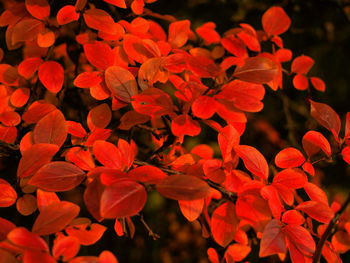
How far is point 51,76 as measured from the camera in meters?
0.69

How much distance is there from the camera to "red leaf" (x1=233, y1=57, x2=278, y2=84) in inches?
23.1

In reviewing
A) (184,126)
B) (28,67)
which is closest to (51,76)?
(28,67)

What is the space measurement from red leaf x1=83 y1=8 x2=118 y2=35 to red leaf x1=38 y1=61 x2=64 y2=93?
111mm

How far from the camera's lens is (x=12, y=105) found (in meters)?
0.72

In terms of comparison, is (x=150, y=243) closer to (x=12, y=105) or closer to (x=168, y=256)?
(x=168, y=256)

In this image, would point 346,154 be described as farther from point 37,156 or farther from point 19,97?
point 19,97

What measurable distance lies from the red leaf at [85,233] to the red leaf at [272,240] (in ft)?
0.85

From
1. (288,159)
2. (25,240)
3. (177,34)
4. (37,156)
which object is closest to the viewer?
(25,240)

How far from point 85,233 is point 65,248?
0.10 meters

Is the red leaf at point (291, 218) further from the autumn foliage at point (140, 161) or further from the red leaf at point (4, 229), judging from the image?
the red leaf at point (4, 229)

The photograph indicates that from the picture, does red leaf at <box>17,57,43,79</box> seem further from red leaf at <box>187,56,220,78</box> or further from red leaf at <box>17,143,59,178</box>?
red leaf at <box>187,56,220,78</box>

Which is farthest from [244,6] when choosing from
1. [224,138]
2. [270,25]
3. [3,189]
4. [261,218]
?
[3,189]

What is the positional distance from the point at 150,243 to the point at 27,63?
1.33m

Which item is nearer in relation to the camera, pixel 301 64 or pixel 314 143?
pixel 314 143
